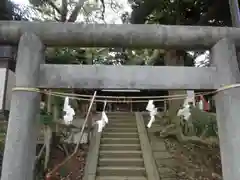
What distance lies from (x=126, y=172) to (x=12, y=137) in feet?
13.5

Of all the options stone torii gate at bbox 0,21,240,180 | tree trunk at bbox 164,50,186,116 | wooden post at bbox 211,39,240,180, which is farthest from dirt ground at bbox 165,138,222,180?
stone torii gate at bbox 0,21,240,180

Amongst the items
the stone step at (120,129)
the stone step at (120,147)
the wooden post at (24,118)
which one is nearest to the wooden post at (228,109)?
the wooden post at (24,118)

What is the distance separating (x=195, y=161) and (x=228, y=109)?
4.79 meters

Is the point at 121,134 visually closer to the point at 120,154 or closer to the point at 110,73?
the point at 120,154

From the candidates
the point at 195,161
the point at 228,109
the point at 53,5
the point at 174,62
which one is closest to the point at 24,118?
the point at 228,109

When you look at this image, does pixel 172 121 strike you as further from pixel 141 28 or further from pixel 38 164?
pixel 141 28

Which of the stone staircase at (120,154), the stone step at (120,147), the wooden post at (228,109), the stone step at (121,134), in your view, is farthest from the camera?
the stone step at (121,134)

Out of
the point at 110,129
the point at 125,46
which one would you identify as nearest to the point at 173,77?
the point at 125,46

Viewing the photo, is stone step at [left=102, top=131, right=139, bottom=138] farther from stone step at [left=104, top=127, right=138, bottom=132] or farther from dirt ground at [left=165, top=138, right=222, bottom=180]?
dirt ground at [left=165, top=138, right=222, bottom=180]

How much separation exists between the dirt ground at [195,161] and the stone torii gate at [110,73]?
385 centimetres

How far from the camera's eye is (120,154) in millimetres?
7086

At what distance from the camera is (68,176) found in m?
6.48

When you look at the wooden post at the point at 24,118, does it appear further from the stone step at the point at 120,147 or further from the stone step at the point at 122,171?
the stone step at the point at 120,147

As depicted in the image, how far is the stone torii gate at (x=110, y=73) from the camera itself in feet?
8.86
